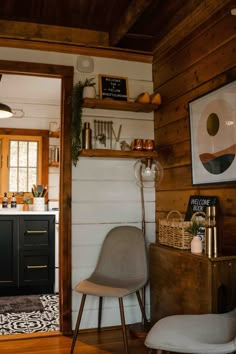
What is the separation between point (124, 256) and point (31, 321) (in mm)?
1091

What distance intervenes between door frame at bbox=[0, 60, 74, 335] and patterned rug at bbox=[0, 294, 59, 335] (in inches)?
10.1

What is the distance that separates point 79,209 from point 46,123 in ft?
7.82

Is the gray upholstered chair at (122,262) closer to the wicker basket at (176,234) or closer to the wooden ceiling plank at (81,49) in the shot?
the wicker basket at (176,234)

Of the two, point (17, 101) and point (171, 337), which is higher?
point (17, 101)

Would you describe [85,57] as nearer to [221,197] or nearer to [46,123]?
[221,197]

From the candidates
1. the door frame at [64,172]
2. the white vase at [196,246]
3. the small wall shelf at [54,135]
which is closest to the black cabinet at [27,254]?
the small wall shelf at [54,135]

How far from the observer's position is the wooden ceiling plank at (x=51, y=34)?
315cm

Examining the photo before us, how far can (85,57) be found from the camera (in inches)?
132

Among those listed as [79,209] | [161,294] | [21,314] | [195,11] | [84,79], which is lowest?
[21,314]

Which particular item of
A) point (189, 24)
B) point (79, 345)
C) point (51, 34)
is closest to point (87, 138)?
point (51, 34)

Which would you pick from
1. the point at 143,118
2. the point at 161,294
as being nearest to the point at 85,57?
the point at 143,118

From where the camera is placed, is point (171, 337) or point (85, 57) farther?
point (85, 57)

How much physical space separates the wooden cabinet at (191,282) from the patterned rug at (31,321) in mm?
993

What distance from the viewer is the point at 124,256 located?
307 cm
